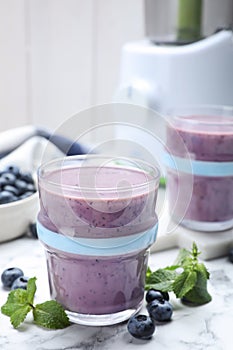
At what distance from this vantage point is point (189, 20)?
131 cm

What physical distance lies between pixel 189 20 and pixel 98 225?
2.40 ft

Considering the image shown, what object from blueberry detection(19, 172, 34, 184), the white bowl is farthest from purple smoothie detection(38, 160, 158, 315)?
blueberry detection(19, 172, 34, 184)

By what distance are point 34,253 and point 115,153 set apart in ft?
0.68

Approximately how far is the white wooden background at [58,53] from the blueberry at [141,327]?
3.31 ft

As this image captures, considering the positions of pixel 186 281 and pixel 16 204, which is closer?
pixel 186 281

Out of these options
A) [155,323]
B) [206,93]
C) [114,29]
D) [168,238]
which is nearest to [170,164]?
[168,238]

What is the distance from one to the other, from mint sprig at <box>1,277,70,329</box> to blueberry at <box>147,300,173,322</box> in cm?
11

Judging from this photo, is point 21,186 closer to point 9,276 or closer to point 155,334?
point 9,276

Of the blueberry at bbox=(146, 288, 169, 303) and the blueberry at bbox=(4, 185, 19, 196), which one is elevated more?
the blueberry at bbox=(4, 185, 19, 196)

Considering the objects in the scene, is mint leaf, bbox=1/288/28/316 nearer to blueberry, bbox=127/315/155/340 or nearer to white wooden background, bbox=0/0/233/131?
blueberry, bbox=127/315/155/340

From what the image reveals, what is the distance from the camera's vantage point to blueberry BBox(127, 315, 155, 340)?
721 millimetres

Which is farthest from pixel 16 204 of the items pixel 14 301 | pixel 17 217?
pixel 14 301

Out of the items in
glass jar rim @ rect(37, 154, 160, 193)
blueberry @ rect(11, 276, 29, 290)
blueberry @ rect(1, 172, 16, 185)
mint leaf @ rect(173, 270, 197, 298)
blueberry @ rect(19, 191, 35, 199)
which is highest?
glass jar rim @ rect(37, 154, 160, 193)

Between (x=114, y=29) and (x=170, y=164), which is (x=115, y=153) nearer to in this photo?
(x=170, y=164)
